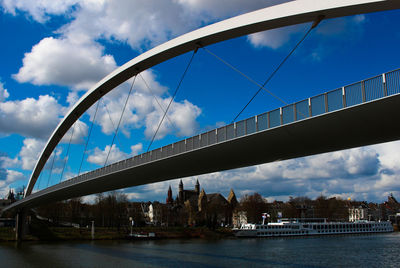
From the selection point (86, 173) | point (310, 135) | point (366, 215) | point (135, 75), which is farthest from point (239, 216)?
point (310, 135)

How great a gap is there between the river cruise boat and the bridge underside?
52.9 meters

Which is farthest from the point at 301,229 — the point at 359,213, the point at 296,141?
the point at 359,213

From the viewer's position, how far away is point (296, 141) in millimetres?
19109

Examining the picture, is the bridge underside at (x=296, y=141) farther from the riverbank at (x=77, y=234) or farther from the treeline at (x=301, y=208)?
the treeline at (x=301, y=208)

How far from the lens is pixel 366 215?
6063 inches

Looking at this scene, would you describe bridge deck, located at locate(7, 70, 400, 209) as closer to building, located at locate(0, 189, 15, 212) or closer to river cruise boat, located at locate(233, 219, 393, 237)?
river cruise boat, located at locate(233, 219, 393, 237)

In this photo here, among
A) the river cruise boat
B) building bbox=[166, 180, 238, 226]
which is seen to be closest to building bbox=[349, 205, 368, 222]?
building bbox=[166, 180, 238, 226]

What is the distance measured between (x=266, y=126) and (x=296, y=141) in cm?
217

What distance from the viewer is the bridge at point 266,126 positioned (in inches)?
573

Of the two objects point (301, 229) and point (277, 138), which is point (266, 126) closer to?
point (277, 138)

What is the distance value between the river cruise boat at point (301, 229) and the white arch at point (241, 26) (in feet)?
175

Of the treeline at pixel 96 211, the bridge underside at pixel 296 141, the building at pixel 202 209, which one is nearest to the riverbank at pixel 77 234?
the treeline at pixel 96 211

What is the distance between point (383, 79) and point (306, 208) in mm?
128272

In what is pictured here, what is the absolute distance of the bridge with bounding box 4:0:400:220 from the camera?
14547 mm
